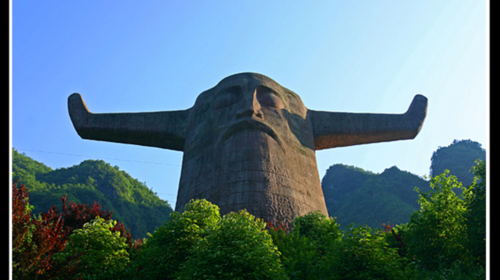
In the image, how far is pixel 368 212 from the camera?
4338 centimetres

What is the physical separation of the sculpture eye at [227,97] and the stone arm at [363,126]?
266 cm

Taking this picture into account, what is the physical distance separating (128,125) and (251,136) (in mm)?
4310

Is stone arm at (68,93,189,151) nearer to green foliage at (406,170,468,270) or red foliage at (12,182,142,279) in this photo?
red foliage at (12,182,142,279)

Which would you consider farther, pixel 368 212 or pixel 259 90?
pixel 368 212

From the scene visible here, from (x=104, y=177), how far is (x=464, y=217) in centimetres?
4596

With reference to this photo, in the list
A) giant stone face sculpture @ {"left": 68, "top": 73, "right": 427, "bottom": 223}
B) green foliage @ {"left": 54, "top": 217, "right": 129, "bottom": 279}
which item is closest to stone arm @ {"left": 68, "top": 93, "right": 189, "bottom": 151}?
giant stone face sculpture @ {"left": 68, "top": 73, "right": 427, "bottom": 223}

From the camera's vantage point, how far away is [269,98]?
1285cm

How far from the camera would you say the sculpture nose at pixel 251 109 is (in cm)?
1209

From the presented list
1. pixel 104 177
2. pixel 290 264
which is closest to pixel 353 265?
pixel 290 264

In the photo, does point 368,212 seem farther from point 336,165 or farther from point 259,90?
point 259,90

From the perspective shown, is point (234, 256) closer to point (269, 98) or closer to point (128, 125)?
Answer: point (269, 98)

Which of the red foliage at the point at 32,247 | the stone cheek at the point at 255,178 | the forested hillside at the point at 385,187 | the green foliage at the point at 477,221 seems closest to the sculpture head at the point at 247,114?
the stone cheek at the point at 255,178

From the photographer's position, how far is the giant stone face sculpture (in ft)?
35.9

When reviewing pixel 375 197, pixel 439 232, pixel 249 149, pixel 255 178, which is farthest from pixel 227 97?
pixel 375 197
